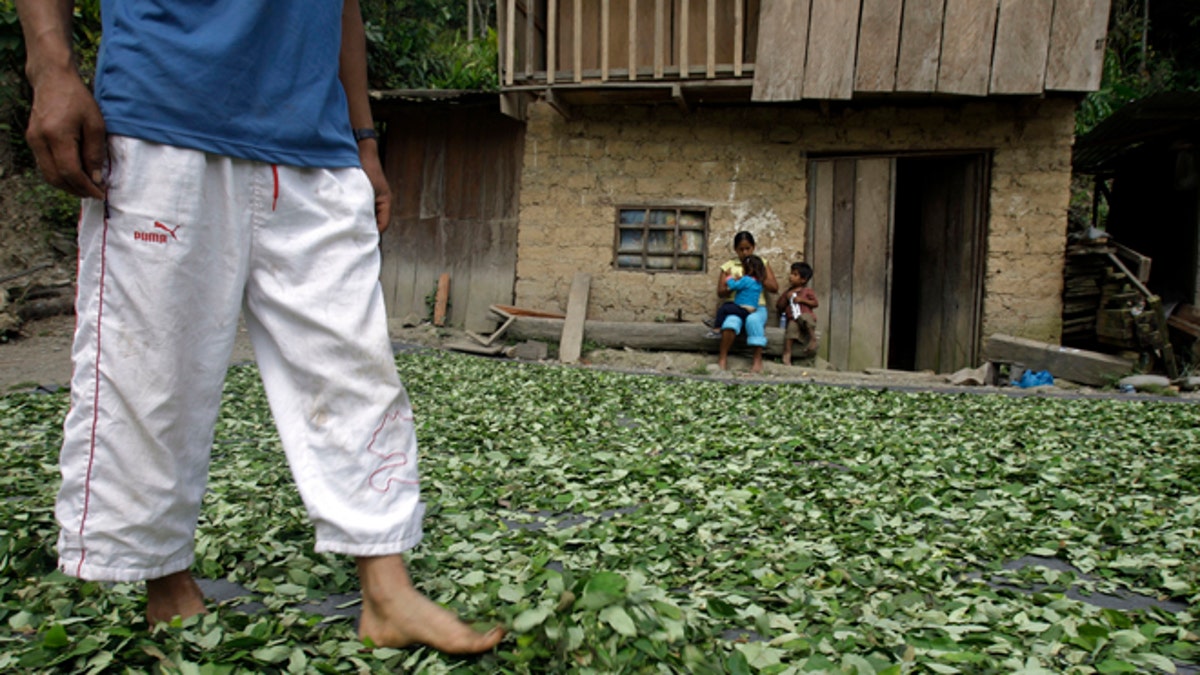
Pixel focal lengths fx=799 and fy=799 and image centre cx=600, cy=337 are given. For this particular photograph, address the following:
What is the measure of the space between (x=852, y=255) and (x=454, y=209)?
4556 millimetres

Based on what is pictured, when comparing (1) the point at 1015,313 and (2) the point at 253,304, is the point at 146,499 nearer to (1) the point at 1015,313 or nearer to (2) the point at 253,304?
(2) the point at 253,304

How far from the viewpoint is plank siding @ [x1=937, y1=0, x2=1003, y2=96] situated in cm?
736

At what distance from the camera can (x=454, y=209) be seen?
373 inches

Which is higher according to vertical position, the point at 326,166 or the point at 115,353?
the point at 326,166

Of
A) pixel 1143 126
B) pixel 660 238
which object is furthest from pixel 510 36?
pixel 1143 126

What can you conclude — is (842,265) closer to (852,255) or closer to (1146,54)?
(852,255)

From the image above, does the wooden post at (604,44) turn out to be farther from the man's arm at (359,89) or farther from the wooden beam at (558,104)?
the man's arm at (359,89)

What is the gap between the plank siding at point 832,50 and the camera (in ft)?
24.7

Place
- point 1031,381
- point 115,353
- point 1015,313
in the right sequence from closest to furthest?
point 115,353
point 1031,381
point 1015,313

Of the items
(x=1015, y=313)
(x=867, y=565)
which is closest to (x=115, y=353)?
(x=867, y=565)

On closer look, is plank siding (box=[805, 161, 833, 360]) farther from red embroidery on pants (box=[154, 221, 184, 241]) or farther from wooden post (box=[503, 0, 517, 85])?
red embroidery on pants (box=[154, 221, 184, 241])

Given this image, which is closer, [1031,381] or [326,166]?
[326,166]

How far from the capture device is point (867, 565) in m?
2.12

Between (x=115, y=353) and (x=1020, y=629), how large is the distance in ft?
6.21
